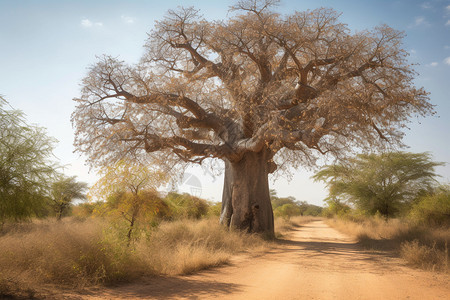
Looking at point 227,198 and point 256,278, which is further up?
point 227,198

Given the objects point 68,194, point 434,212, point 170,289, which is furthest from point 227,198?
point 68,194

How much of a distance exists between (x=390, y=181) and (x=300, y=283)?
50.2ft

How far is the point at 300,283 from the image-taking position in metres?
4.53

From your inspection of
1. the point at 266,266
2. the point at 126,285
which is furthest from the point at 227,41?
the point at 126,285

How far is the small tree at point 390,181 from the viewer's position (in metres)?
16.8

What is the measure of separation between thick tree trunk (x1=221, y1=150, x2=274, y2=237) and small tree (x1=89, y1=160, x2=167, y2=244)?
4.97 meters

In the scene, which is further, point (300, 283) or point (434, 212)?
point (434, 212)

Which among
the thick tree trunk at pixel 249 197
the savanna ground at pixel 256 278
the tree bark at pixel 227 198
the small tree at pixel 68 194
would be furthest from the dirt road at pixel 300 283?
the small tree at pixel 68 194

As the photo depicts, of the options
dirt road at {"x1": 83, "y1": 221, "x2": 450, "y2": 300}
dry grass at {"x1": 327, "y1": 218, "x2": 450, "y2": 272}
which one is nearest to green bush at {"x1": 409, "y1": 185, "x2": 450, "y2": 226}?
dry grass at {"x1": 327, "y1": 218, "x2": 450, "y2": 272}

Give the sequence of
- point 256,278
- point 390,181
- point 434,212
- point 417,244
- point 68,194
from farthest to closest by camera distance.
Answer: point 68,194 → point 390,181 → point 434,212 → point 417,244 → point 256,278

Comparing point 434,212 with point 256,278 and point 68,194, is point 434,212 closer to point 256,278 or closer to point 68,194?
point 256,278

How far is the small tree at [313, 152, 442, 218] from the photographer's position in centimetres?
1681

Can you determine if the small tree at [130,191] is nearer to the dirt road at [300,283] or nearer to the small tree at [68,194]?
the dirt road at [300,283]

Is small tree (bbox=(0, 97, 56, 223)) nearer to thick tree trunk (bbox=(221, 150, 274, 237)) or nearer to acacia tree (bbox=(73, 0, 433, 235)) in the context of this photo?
acacia tree (bbox=(73, 0, 433, 235))
